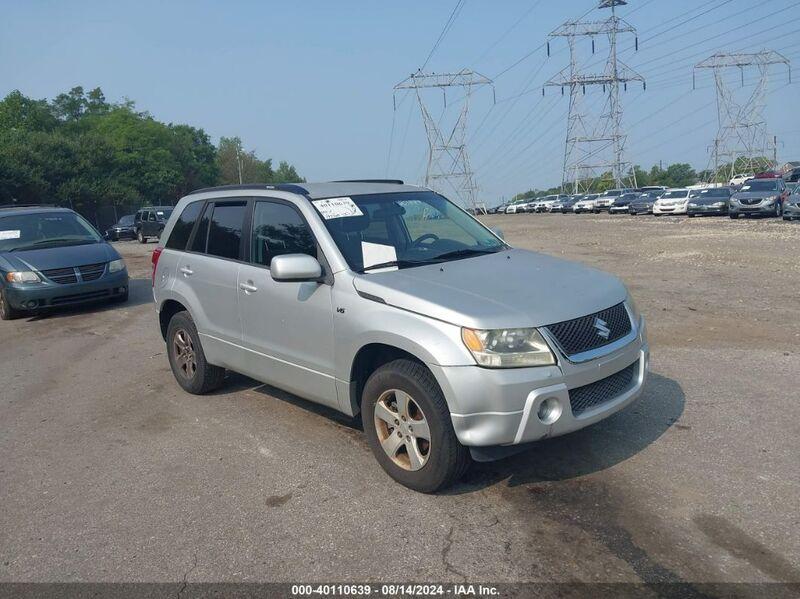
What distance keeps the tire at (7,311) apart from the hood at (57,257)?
2.15 feet

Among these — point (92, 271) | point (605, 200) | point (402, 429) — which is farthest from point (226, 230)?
point (605, 200)

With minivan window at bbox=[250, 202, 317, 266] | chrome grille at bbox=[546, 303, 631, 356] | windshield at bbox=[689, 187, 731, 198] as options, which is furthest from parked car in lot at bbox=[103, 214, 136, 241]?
chrome grille at bbox=[546, 303, 631, 356]

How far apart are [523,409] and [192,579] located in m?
1.91

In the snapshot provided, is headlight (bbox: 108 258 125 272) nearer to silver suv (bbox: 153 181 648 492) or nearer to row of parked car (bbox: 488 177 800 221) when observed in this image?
silver suv (bbox: 153 181 648 492)

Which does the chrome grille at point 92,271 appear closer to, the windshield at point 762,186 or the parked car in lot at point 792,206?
the parked car in lot at point 792,206

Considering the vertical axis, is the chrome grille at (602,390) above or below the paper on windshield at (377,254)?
below

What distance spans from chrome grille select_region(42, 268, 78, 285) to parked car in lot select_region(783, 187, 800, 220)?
24145 mm

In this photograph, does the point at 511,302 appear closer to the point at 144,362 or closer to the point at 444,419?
the point at 444,419

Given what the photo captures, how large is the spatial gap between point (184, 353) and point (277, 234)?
1904 millimetres

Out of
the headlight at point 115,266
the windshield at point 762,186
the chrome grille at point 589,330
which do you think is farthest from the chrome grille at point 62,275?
the windshield at point 762,186

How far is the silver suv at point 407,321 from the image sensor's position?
3.76 m

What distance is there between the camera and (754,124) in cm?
7112

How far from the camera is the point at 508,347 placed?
148 inches

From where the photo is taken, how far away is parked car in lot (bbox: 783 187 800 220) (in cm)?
2464
